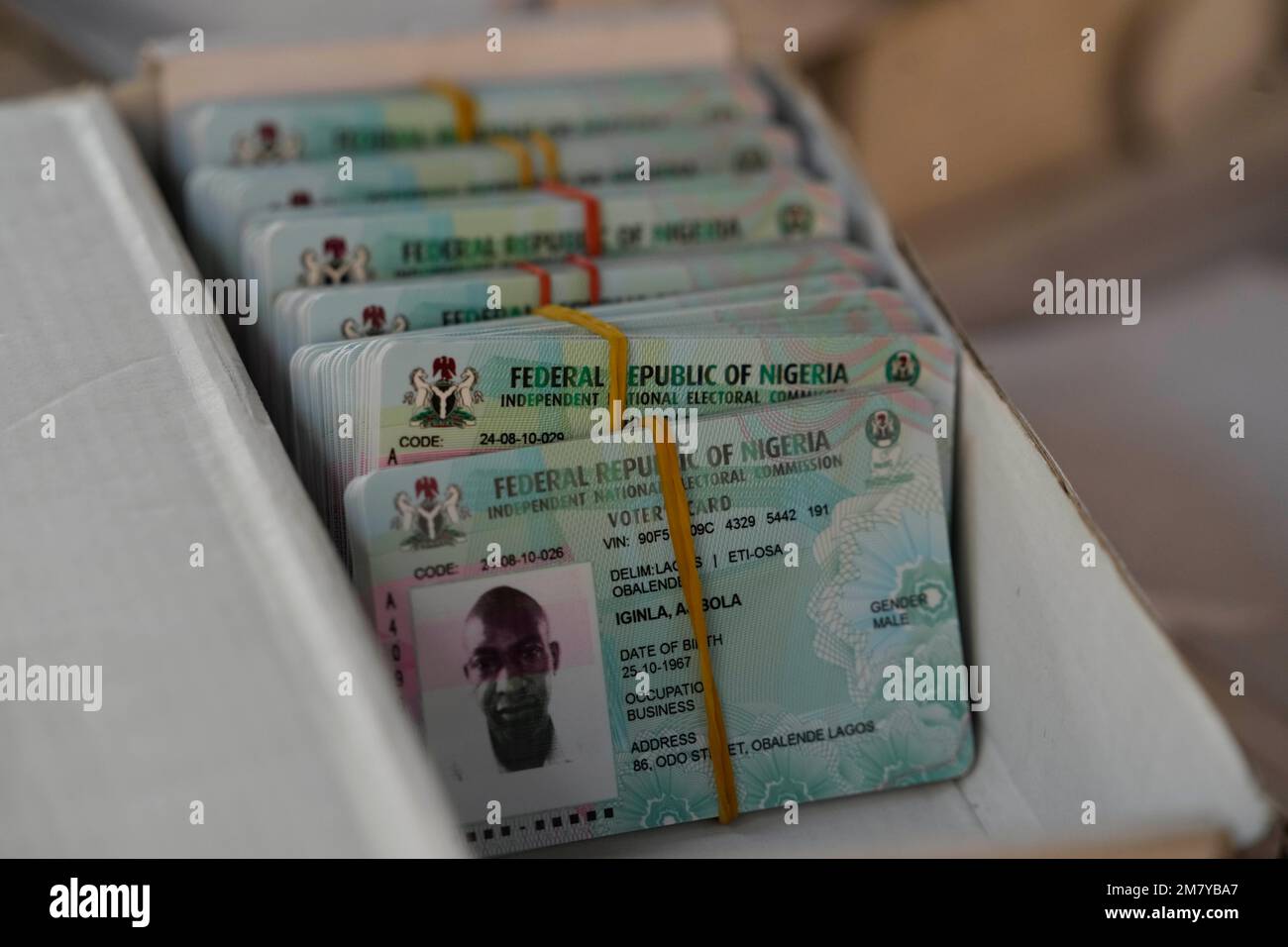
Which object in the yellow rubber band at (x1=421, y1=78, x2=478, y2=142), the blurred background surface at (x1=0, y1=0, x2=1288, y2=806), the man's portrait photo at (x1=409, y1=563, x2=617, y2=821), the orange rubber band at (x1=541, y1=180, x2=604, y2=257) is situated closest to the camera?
the man's portrait photo at (x1=409, y1=563, x2=617, y2=821)

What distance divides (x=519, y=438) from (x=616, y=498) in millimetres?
71

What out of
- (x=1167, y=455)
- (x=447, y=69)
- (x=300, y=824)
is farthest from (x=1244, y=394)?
(x=300, y=824)

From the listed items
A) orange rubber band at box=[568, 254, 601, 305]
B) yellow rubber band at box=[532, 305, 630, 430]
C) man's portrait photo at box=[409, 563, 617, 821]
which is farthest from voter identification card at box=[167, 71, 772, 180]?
man's portrait photo at box=[409, 563, 617, 821]

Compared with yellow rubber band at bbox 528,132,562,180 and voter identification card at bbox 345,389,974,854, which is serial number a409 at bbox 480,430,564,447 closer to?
voter identification card at bbox 345,389,974,854

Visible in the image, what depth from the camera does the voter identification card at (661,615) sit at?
755 mm

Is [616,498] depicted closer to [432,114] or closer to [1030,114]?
[432,114]

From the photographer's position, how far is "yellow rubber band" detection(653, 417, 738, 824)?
31.1 inches

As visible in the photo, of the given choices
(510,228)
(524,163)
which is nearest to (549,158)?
(524,163)

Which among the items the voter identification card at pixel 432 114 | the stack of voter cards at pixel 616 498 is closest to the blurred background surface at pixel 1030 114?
the voter identification card at pixel 432 114

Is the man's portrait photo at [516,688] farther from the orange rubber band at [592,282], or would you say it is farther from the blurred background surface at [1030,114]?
the blurred background surface at [1030,114]

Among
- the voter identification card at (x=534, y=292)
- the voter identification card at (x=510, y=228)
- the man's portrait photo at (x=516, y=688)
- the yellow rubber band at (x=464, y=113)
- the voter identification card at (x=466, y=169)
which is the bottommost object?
the man's portrait photo at (x=516, y=688)

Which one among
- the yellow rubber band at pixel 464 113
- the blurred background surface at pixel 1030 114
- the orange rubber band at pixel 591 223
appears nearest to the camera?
the orange rubber band at pixel 591 223
